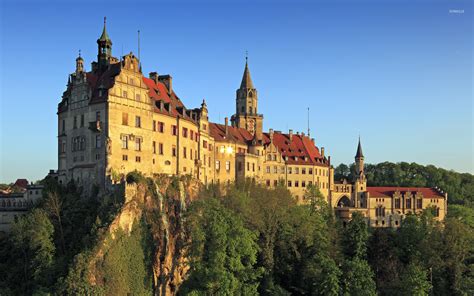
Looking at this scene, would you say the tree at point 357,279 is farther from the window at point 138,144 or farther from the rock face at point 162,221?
the window at point 138,144

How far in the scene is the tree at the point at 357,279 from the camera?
250ft

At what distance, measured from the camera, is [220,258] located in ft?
235

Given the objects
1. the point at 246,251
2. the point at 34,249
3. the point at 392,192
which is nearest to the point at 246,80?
the point at 392,192

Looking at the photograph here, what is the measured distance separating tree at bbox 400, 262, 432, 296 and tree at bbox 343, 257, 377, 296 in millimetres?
4314

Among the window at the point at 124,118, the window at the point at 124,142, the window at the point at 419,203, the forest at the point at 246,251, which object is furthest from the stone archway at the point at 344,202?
the window at the point at 124,118

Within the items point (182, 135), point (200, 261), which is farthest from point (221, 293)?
point (182, 135)

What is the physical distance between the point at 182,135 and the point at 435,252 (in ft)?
140

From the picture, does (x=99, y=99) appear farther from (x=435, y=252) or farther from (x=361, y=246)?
(x=435, y=252)

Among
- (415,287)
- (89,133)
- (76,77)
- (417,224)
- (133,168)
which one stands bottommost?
(415,287)

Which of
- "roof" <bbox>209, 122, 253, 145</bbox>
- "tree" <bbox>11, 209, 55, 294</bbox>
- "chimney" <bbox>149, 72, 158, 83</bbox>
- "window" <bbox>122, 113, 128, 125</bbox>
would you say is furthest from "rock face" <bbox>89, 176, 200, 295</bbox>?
"roof" <bbox>209, 122, 253, 145</bbox>

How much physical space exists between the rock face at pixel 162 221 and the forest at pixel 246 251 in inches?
34.6

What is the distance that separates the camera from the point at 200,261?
7288 centimetres

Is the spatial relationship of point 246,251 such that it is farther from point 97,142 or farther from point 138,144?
point 97,142

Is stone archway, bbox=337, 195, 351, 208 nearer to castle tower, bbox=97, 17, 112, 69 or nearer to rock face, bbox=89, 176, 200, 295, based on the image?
rock face, bbox=89, 176, 200, 295
